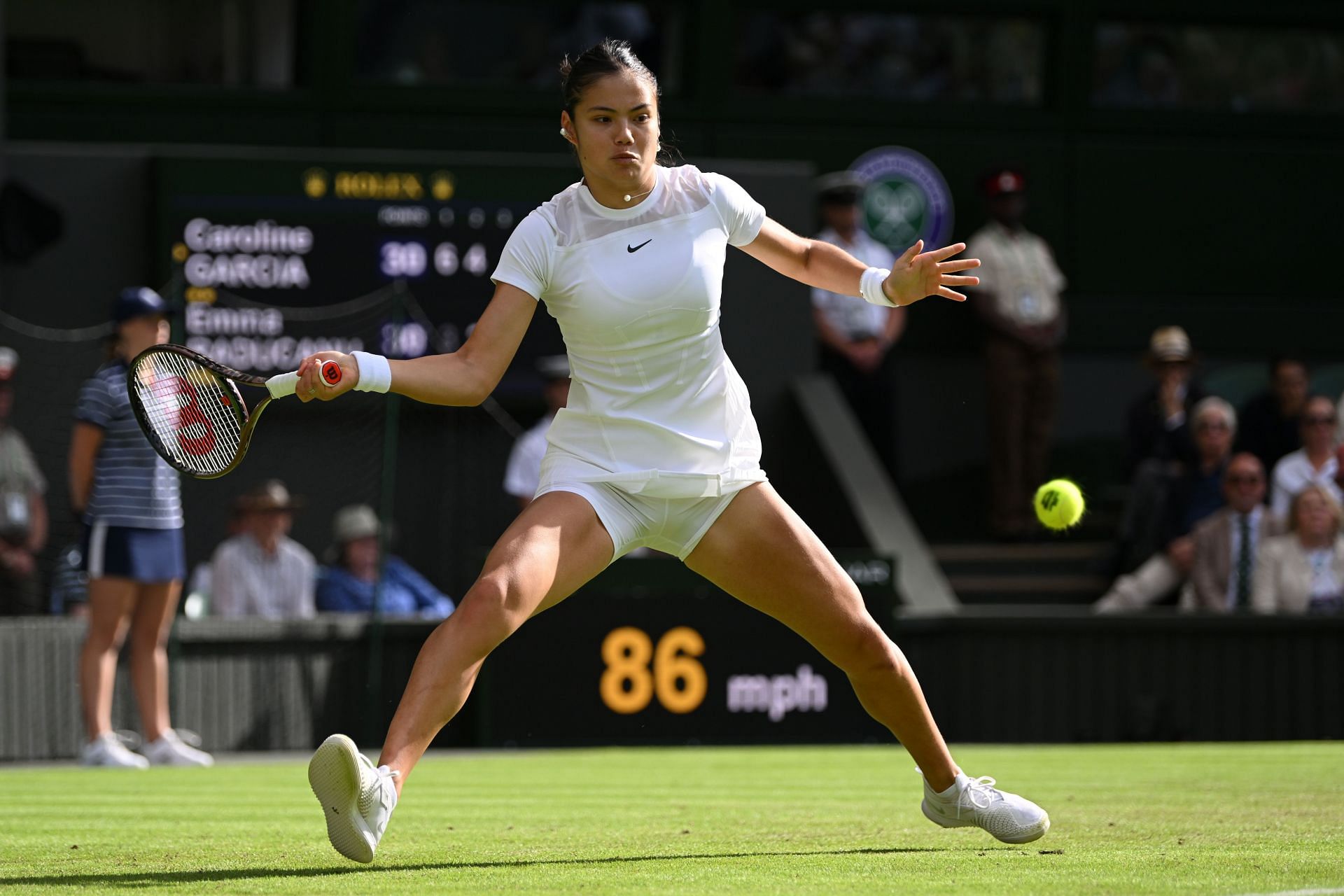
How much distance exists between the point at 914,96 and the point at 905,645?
6445 mm

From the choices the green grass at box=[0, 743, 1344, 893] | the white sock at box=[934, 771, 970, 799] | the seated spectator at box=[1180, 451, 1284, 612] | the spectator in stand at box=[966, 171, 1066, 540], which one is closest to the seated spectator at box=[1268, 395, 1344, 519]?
the seated spectator at box=[1180, 451, 1284, 612]

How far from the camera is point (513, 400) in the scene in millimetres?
14016

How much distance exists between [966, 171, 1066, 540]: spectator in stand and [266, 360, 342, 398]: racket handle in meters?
9.89

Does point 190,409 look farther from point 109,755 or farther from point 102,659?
point 109,755

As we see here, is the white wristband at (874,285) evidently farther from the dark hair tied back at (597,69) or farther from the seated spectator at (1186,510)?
the seated spectator at (1186,510)

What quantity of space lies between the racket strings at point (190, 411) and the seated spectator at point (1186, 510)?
8.21 m

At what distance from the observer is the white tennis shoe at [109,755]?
9836mm

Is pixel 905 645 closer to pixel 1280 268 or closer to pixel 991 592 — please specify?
pixel 991 592

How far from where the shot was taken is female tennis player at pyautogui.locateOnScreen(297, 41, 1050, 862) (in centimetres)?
541

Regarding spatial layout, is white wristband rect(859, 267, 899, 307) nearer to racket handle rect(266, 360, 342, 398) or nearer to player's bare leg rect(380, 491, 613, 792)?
player's bare leg rect(380, 491, 613, 792)

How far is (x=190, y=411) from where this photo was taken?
5715 millimetres

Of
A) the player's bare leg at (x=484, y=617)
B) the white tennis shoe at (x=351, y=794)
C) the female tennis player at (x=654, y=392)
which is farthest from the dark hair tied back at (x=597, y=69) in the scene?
the white tennis shoe at (x=351, y=794)

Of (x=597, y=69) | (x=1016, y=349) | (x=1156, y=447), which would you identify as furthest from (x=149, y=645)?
(x=1016, y=349)

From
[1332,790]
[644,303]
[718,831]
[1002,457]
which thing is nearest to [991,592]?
[1002,457]
